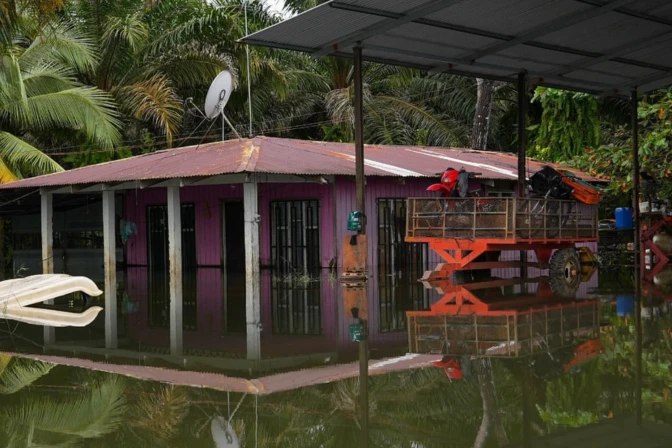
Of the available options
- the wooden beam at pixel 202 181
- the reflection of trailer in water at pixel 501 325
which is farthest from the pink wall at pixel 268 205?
the reflection of trailer in water at pixel 501 325

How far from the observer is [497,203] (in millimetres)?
16875

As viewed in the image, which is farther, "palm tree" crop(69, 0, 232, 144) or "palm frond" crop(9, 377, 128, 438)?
"palm tree" crop(69, 0, 232, 144)

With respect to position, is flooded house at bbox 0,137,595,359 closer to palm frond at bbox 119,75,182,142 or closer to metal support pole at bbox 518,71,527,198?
palm frond at bbox 119,75,182,142

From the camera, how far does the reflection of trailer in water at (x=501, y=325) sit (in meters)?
9.41

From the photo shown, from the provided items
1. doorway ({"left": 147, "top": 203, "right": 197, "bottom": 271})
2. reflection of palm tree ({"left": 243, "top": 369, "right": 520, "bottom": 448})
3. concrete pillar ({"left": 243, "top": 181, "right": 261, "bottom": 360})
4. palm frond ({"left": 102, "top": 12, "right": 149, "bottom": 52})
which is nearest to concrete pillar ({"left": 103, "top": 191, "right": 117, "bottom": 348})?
concrete pillar ({"left": 243, "top": 181, "right": 261, "bottom": 360})

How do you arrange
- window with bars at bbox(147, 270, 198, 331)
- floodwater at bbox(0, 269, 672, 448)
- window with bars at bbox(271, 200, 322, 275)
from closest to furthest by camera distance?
floodwater at bbox(0, 269, 672, 448) → window with bars at bbox(147, 270, 198, 331) → window with bars at bbox(271, 200, 322, 275)

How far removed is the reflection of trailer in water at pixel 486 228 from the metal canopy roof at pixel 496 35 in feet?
9.82

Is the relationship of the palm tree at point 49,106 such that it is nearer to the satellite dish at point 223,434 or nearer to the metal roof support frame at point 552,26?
the metal roof support frame at point 552,26

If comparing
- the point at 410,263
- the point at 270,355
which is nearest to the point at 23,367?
the point at 270,355

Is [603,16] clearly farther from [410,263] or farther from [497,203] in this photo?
[410,263]

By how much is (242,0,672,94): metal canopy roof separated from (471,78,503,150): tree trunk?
327 inches

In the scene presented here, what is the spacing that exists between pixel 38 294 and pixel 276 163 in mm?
7704

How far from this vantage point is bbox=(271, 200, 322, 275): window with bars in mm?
23578

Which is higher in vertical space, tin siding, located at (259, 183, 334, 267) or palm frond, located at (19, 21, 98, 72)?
palm frond, located at (19, 21, 98, 72)
